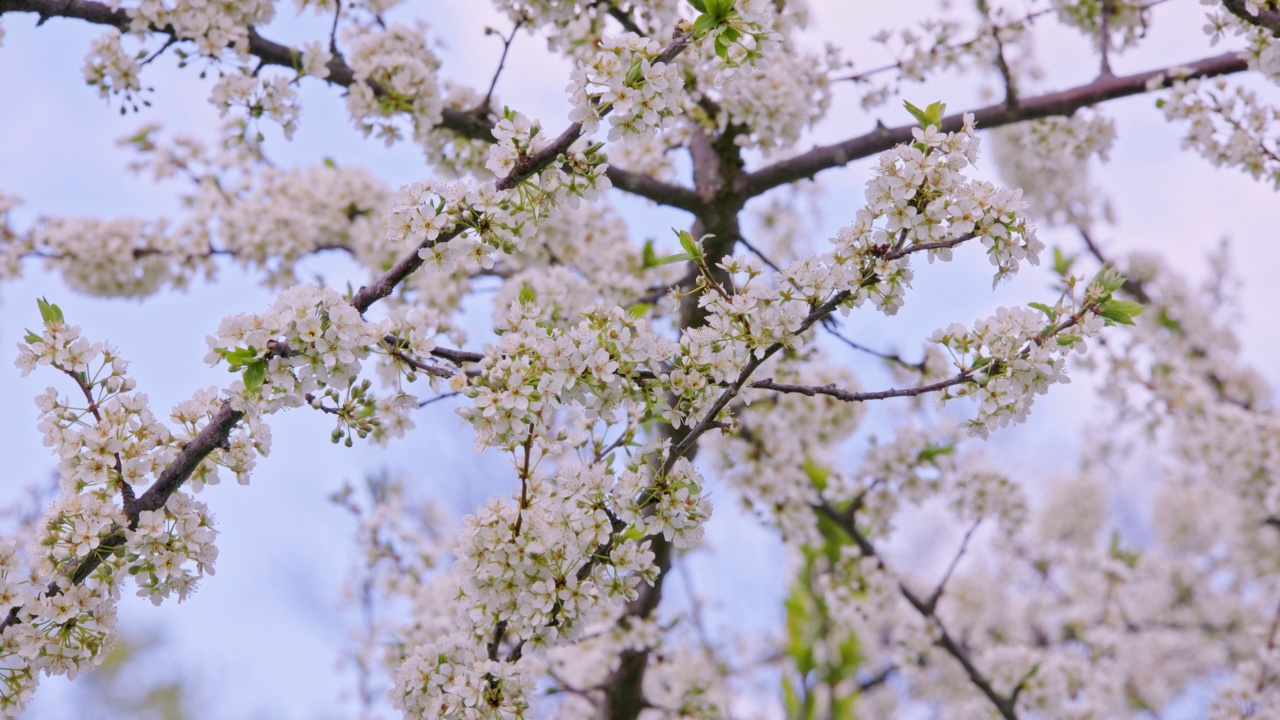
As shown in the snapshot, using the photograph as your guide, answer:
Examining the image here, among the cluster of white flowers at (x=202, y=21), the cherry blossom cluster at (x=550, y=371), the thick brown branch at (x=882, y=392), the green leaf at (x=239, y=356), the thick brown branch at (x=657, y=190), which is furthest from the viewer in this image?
the thick brown branch at (x=657, y=190)

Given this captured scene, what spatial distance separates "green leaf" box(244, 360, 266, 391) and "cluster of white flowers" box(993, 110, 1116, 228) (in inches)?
137

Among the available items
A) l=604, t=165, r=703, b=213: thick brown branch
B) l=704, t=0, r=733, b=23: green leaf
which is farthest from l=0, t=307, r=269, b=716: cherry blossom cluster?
l=604, t=165, r=703, b=213: thick brown branch

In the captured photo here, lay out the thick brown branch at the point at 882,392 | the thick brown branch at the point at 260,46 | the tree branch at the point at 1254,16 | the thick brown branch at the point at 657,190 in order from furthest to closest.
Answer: the thick brown branch at the point at 657,190 → the thick brown branch at the point at 260,46 → the tree branch at the point at 1254,16 → the thick brown branch at the point at 882,392

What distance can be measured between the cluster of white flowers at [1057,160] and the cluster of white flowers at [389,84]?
2663mm

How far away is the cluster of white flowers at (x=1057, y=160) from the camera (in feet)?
13.6

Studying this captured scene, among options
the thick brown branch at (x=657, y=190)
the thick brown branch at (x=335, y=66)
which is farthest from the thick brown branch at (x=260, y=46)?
the thick brown branch at (x=657, y=190)

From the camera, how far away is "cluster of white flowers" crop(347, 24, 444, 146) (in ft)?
10.9

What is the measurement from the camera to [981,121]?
3.69 meters

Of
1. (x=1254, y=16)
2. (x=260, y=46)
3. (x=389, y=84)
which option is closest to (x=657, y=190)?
(x=389, y=84)

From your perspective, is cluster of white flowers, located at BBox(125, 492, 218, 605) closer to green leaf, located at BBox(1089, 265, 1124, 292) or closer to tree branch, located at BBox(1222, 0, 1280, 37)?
green leaf, located at BBox(1089, 265, 1124, 292)

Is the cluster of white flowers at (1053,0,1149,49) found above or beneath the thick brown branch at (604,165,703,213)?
above

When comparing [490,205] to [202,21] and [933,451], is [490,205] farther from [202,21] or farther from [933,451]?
[933,451]

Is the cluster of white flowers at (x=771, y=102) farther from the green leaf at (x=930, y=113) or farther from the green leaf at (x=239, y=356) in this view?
the green leaf at (x=239, y=356)

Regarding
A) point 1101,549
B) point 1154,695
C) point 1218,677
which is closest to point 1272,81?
point 1101,549
